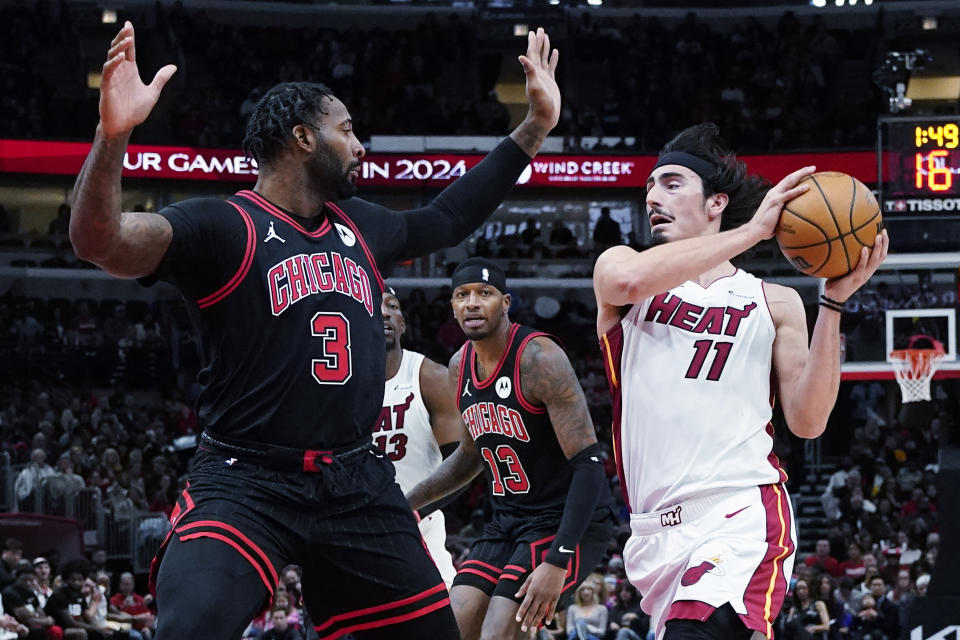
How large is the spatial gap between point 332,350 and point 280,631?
10138 millimetres

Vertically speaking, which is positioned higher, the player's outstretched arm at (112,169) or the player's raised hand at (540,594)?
the player's outstretched arm at (112,169)

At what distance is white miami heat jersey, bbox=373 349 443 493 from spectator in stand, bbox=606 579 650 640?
6519mm

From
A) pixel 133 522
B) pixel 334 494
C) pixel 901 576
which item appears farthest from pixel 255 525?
pixel 133 522

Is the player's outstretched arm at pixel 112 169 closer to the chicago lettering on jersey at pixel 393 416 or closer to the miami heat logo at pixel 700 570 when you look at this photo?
the miami heat logo at pixel 700 570

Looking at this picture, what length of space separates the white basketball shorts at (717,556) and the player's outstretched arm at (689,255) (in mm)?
781

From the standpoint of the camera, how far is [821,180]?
455 cm

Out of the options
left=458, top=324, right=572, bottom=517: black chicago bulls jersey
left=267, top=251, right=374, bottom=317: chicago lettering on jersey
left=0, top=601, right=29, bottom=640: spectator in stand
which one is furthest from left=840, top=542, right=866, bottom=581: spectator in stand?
left=267, top=251, right=374, bottom=317: chicago lettering on jersey

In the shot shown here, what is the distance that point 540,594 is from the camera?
20.1 ft

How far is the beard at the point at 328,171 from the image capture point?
4449 mm

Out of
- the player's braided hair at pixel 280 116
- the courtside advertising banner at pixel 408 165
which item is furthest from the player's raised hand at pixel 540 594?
the courtside advertising banner at pixel 408 165

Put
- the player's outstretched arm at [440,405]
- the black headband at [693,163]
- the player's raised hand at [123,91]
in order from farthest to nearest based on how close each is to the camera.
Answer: the player's outstretched arm at [440,405] → the black headband at [693,163] → the player's raised hand at [123,91]

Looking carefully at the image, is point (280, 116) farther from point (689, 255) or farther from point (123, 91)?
point (689, 255)

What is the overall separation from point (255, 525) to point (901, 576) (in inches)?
505

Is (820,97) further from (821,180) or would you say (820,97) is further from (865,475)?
(821,180)
